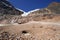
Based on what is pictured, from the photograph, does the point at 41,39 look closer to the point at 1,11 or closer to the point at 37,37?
the point at 37,37

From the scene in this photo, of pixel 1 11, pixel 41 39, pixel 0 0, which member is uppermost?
pixel 0 0

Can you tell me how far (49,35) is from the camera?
12.4m

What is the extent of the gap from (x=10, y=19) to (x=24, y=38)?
14410 millimetres

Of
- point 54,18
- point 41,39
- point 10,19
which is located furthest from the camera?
point 10,19

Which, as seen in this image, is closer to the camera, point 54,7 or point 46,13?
point 46,13

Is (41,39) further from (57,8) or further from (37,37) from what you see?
(57,8)

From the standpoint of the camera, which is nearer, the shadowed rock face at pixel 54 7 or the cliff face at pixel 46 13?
the cliff face at pixel 46 13

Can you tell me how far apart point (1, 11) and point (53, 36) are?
79.8 feet

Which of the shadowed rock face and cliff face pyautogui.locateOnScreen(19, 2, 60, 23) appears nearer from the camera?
cliff face pyautogui.locateOnScreen(19, 2, 60, 23)

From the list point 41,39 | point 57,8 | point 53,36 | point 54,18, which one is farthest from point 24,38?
point 57,8

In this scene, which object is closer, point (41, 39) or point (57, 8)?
point (41, 39)

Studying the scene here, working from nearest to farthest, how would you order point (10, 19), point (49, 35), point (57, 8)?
point (49, 35) → point (10, 19) → point (57, 8)

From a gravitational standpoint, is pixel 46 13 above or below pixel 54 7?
below

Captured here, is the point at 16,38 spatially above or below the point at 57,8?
below
